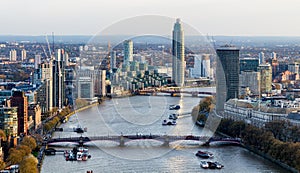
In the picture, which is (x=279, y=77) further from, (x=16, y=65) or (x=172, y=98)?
(x=16, y=65)

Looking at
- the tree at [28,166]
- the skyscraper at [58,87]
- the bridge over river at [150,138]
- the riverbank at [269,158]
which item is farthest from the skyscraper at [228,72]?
the tree at [28,166]

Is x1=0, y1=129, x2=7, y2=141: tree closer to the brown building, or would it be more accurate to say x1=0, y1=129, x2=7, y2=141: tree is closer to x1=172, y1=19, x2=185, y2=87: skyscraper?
the brown building

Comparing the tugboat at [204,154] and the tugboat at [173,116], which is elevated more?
the tugboat at [173,116]

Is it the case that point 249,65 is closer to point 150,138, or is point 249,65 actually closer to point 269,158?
point 150,138

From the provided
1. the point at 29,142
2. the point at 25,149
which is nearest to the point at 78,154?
the point at 25,149

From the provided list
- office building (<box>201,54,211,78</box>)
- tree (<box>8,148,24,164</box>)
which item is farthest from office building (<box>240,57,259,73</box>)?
tree (<box>8,148,24,164</box>)

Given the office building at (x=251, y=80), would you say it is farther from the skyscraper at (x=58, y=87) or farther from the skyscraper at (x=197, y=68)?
the skyscraper at (x=58, y=87)

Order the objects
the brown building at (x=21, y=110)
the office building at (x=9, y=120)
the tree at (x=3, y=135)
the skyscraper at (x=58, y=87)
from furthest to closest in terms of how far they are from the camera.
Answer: the skyscraper at (x=58, y=87), the brown building at (x=21, y=110), the office building at (x=9, y=120), the tree at (x=3, y=135)

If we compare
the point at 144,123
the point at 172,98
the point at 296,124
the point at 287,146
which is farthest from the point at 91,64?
the point at 287,146
